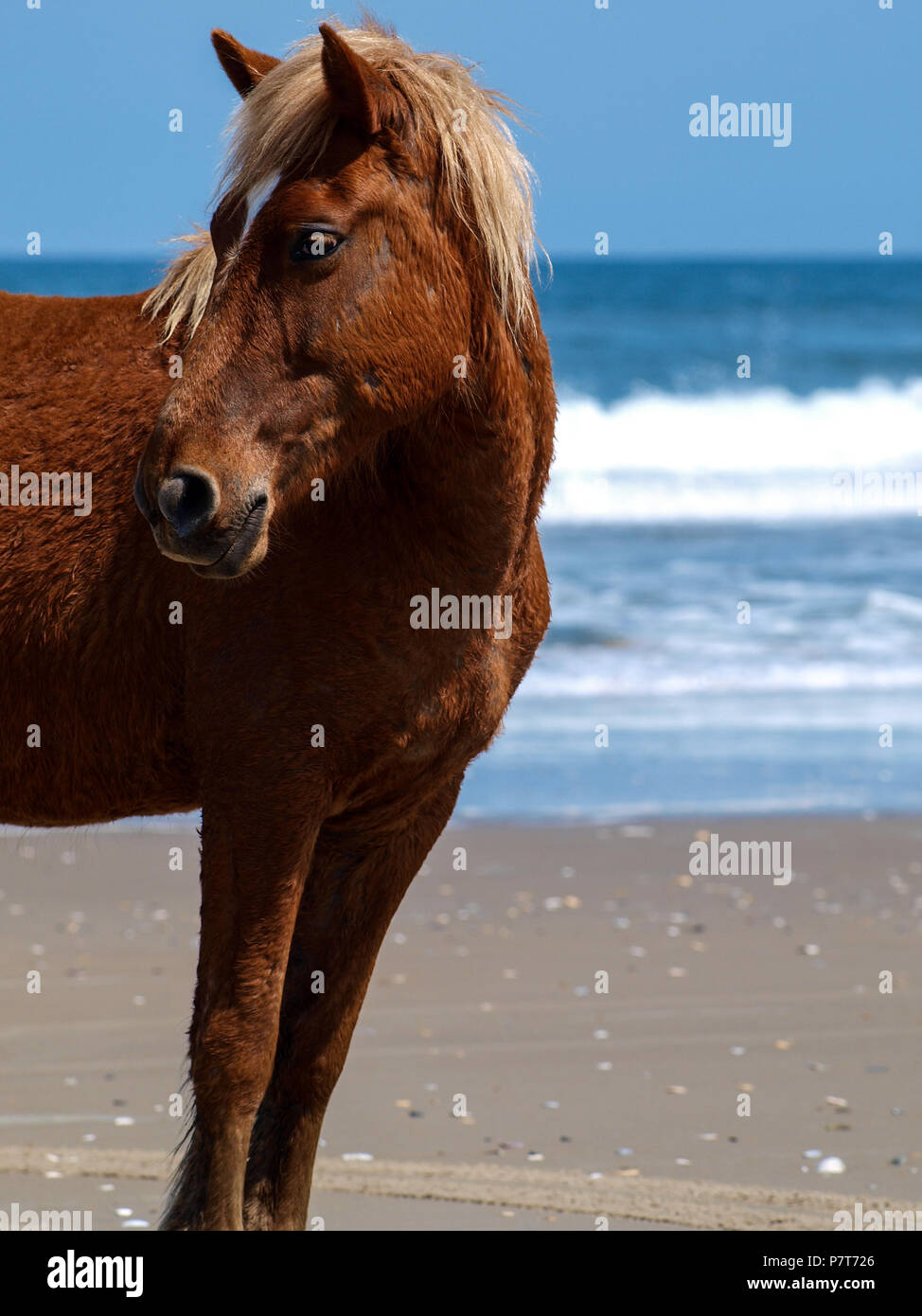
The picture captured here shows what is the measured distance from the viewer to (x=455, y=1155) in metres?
4.39

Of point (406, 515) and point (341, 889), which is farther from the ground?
point (406, 515)

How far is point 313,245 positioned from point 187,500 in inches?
18.1

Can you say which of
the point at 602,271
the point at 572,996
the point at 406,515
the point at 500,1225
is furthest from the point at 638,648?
the point at 602,271

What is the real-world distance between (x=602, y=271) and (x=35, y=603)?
48271 mm

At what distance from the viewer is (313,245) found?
2568 mm

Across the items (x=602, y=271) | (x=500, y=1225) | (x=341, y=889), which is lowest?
(x=500, y=1225)

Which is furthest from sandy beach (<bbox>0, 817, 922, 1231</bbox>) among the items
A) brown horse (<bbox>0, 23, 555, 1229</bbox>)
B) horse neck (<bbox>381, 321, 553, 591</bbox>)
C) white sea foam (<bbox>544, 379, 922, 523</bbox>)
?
white sea foam (<bbox>544, 379, 922, 523</bbox>)

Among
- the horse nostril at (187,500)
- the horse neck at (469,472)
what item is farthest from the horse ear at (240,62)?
the horse nostril at (187,500)

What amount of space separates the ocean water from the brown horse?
1898 millimetres

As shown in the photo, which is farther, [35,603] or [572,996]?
[572,996]

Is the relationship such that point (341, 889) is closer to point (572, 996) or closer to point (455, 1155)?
point (455, 1155)

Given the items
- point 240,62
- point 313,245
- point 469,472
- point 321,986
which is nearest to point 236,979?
point 321,986

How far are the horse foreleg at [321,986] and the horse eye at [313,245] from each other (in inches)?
43.6

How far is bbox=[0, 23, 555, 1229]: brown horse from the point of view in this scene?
2586mm
